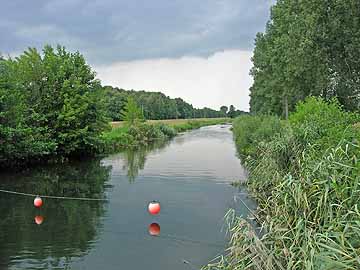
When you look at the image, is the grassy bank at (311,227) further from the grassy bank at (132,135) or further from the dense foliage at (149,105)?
the dense foliage at (149,105)

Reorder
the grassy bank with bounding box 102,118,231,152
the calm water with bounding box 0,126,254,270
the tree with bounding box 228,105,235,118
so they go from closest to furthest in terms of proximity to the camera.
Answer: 1. the calm water with bounding box 0,126,254,270
2. the grassy bank with bounding box 102,118,231,152
3. the tree with bounding box 228,105,235,118

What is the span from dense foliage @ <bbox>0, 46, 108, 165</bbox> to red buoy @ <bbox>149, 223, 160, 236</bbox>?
48.1ft

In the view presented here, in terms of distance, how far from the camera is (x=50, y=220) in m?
14.8

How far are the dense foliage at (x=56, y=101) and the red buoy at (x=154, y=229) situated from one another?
48.1 ft

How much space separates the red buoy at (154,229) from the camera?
13.4 m

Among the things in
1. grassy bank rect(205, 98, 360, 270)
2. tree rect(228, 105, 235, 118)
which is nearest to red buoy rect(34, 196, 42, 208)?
grassy bank rect(205, 98, 360, 270)

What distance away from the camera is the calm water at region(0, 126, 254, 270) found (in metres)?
11.1

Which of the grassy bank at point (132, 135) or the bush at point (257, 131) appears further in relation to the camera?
the grassy bank at point (132, 135)

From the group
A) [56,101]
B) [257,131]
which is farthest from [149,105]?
[257,131]

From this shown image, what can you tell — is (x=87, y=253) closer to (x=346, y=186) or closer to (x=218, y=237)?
(x=218, y=237)

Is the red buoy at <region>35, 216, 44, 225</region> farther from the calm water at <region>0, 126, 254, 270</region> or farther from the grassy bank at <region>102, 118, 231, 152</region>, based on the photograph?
the grassy bank at <region>102, 118, 231, 152</region>

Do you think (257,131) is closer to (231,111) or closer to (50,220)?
(50,220)

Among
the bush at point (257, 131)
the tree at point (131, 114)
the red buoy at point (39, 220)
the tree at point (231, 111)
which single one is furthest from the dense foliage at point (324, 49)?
the tree at point (231, 111)

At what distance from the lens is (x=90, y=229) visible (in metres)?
13.8
